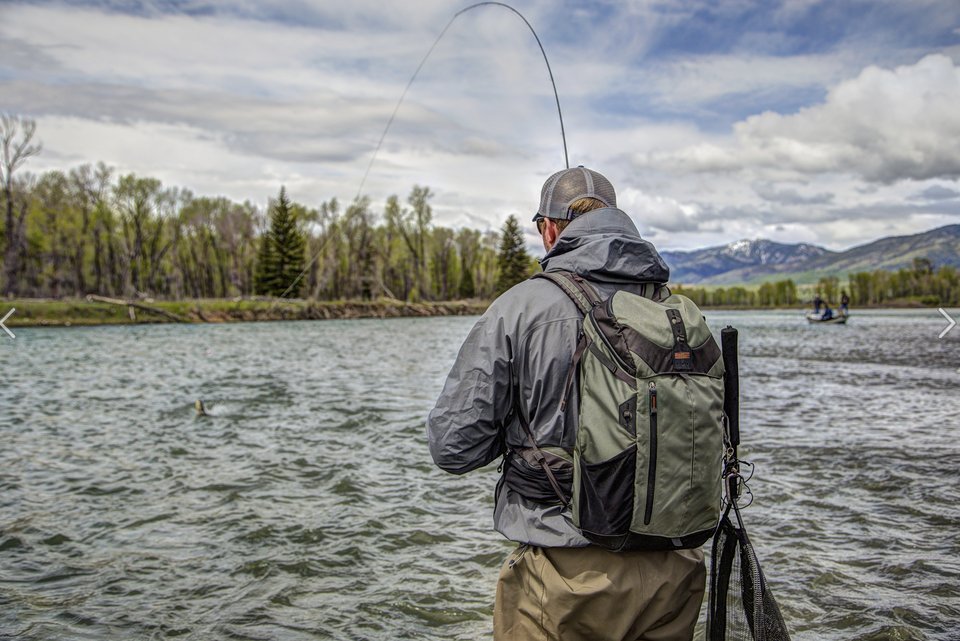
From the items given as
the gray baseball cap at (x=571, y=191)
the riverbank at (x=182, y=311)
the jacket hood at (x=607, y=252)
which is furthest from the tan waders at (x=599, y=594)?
the riverbank at (x=182, y=311)

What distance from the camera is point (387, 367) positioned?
82.9 feet

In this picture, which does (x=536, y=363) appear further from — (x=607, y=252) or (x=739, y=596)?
(x=739, y=596)

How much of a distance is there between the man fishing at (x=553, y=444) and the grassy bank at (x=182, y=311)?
50444 millimetres

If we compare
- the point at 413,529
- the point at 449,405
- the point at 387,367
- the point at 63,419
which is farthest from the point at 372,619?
the point at 387,367

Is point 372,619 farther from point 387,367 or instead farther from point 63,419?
point 387,367

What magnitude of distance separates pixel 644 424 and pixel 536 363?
49cm

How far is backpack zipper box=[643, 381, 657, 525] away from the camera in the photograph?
2.70 m

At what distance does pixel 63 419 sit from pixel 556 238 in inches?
580

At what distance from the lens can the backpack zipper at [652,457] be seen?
106 inches

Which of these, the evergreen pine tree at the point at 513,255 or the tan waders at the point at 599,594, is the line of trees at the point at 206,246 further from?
the tan waders at the point at 599,594

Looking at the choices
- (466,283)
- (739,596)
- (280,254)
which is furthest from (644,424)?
(466,283)

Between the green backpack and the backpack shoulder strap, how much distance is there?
16 millimetres

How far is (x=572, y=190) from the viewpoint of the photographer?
127 inches

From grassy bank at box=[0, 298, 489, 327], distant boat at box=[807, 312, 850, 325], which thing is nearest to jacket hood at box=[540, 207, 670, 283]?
grassy bank at box=[0, 298, 489, 327]
